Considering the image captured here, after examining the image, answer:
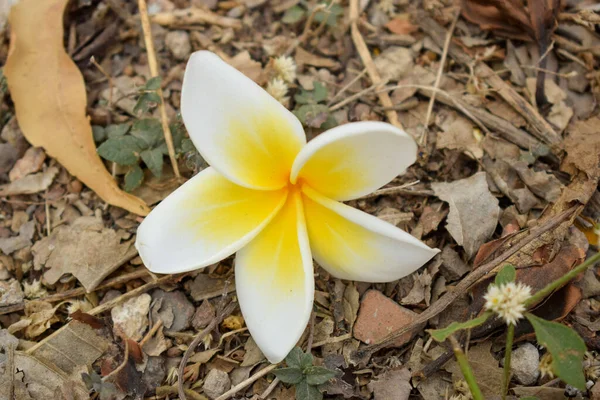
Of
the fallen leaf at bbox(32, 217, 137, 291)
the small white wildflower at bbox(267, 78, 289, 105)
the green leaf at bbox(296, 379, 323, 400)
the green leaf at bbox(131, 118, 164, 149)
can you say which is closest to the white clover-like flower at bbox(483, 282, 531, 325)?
the green leaf at bbox(296, 379, 323, 400)

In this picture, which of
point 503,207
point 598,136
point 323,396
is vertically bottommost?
point 323,396

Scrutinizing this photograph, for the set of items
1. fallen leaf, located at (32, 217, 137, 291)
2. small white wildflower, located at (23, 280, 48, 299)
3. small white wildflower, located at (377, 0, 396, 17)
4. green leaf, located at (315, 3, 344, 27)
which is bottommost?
small white wildflower, located at (23, 280, 48, 299)

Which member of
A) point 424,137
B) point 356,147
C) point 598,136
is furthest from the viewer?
point 424,137

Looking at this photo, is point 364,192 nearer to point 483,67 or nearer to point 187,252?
point 187,252

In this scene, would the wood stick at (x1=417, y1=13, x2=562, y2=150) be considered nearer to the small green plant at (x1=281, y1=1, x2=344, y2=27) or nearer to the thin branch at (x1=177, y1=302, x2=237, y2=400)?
the small green plant at (x1=281, y1=1, x2=344, y2=27)

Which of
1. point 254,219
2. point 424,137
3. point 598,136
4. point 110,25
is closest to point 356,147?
point 254,219

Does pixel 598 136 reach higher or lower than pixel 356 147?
lower

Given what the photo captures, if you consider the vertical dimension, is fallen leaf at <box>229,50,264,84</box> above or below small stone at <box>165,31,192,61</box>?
below

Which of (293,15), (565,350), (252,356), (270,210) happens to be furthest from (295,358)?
(293,15)
